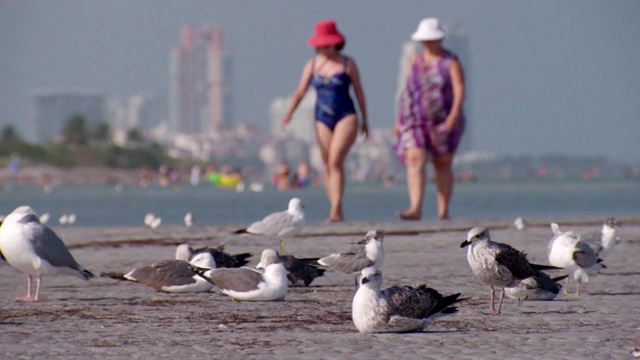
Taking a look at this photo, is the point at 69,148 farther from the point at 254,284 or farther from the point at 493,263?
the point at 493,263

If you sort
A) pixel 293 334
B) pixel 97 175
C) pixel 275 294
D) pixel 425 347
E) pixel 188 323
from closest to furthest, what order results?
pixel 425 347, pixel 293 334, pixel 188 323, pixel 275 294, pixel 97 175

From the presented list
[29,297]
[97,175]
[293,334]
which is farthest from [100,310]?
[97,175]

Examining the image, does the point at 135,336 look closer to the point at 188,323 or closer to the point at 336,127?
the point at 188,323

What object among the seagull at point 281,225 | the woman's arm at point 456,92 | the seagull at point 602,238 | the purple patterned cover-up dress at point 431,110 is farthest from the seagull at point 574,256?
the purple patterned cover-up dress at point 431,110

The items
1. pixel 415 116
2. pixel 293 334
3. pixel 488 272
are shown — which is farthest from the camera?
pixel 415 116

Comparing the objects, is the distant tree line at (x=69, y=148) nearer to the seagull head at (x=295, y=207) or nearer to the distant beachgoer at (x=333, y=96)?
the distant beachgoer at (x=333, y=96)

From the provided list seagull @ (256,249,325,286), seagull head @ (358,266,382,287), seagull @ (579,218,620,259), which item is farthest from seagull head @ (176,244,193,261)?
seagull head @ (358,266,382,287)

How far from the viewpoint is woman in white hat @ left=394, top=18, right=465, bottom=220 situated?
55.9 ft

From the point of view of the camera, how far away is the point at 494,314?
27.5 feet

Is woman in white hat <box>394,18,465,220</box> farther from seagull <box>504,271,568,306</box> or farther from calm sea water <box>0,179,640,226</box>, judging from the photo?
seagull <box>504,271,568,306</box>

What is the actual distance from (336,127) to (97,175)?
17620 centimetres

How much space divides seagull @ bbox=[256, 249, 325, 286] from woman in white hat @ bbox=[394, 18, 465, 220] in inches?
275

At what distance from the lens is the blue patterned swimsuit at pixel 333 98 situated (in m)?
17.0

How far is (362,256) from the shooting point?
9578 millimetres
